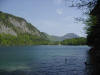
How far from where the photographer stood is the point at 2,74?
21.2 m

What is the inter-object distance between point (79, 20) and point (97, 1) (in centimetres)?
197

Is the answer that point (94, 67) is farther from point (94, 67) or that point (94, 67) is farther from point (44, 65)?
point (44, 65)

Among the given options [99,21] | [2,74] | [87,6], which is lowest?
[2,74]

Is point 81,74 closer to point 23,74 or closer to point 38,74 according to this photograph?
point 38,74

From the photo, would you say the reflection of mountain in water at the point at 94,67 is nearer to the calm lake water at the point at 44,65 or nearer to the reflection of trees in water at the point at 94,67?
the reflection of trees in water at the point at 94,67

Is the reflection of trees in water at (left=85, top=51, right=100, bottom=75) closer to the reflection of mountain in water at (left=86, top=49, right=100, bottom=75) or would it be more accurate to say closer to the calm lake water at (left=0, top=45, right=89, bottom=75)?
the reflection of mountain in water at (left=86, top=49, right=100, bottom=75)

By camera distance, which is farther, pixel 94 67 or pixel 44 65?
pixel 44 65

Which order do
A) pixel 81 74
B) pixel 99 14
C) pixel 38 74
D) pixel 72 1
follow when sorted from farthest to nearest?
pixel 38 74 < pixel 81 74 < pixel 99 14 < pixel 72 1

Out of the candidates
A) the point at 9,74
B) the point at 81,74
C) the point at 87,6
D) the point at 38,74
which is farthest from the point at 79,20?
the point at 9,74

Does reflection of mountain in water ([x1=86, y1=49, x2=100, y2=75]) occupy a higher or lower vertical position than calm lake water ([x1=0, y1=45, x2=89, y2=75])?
higher

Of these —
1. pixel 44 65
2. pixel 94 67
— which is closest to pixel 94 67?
pixel 94 67

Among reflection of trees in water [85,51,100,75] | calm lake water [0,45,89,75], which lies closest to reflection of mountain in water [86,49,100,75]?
reflection of trees in water [85,51,100,75]

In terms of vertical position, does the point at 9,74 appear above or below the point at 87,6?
below

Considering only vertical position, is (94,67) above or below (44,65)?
above
